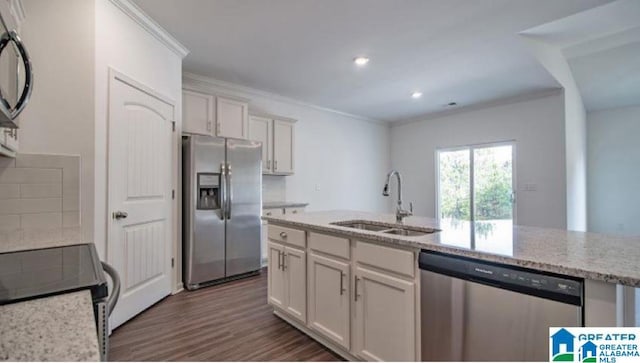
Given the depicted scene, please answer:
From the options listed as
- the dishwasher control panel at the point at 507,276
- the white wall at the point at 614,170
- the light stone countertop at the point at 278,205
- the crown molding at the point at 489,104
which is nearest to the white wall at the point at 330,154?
the light stone countertop at the point at 278,205

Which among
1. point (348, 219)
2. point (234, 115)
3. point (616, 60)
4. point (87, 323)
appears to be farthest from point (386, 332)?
point (616, 60)

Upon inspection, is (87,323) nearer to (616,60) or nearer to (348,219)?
(348,219)

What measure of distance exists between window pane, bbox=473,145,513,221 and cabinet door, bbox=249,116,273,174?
12.1ft

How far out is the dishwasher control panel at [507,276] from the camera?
3.59 feet

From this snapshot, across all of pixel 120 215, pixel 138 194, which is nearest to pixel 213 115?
pixel 138 194

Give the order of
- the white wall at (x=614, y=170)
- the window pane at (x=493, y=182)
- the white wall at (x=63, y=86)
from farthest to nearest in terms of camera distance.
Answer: the white wall at (x=614, y=170) → the window pane at (x=493, y=182) → the white wall at (x=63, y=86)

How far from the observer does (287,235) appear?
2445mm

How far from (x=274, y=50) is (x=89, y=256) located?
8.41ft

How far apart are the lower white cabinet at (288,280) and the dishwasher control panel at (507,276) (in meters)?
1.05

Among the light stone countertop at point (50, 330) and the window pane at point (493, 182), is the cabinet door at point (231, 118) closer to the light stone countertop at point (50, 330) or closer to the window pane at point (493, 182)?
the light stone countertop at point (50, 330)

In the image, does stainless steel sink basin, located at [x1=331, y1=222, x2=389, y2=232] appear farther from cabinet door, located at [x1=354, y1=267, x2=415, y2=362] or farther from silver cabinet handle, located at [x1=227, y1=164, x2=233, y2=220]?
silver cabinet handle, located at [x1=227, y1=164, x2=233, y2=220]

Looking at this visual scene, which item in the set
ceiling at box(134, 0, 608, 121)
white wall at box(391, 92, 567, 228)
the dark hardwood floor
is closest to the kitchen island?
the dark hardwood floor

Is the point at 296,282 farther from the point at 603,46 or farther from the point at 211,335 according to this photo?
the point at 603,46

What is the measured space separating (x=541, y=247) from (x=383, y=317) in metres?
0.86
